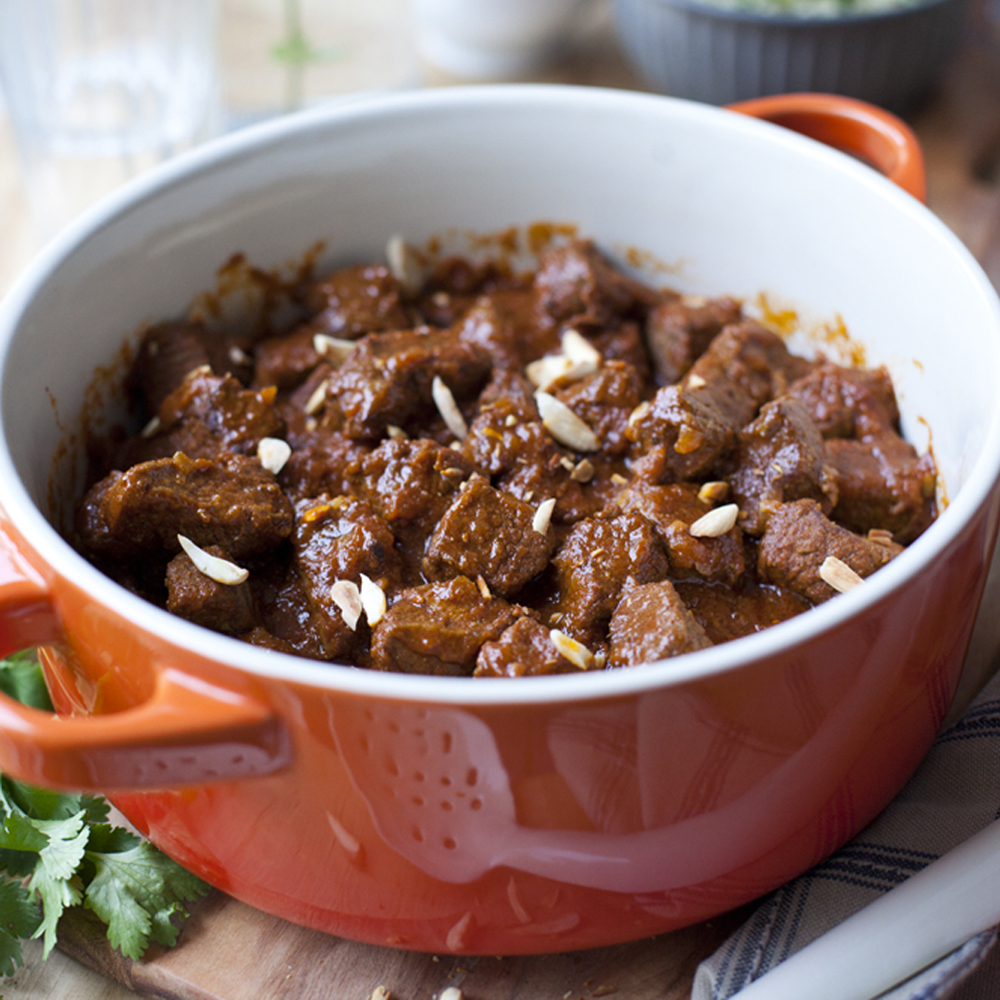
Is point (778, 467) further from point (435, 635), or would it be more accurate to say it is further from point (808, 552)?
point (435, 635)

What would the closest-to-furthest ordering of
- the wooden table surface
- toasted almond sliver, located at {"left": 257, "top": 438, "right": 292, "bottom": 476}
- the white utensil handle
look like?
the white utensil handle → toasted almond sliver, located at {"left": 257, "top": 438, "right": 292, "bottom": 476} → the wooden table surface

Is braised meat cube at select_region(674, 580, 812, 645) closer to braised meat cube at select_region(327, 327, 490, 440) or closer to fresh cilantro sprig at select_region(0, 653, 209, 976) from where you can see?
braised meat cube at select_region(327, 327, 490, 440)

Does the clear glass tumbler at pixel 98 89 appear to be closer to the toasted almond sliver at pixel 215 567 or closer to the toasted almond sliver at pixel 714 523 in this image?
the toasted almond sliver at pixel 215 567

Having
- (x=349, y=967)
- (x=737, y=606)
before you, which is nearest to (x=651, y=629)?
(x=737, y=606)

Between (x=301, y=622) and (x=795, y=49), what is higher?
(x=795, y=49)

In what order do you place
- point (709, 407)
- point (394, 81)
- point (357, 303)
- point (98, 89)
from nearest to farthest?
point (709, 407) < point (357, 303) < point (98, 89) < point (394, 81)

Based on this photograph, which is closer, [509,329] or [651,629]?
[651,629]

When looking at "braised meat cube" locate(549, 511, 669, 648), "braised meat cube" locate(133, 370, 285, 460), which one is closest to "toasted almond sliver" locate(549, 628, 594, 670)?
"braised meat cube" locate(549, 511, 669, 648)
